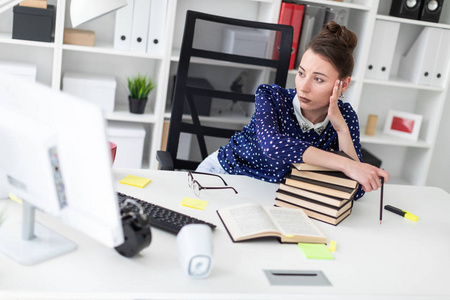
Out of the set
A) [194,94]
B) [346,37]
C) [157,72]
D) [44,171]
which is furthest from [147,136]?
[44,171]

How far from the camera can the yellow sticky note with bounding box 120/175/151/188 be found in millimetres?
1652

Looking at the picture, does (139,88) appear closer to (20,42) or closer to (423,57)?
(20,42)

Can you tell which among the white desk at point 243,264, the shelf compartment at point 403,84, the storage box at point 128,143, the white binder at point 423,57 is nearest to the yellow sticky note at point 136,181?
the white desk at point 243,264

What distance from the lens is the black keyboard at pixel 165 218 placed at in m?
1.37

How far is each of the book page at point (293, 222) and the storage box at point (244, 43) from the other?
0.87 m

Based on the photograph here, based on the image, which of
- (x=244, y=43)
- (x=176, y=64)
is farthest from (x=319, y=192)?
(x=176, y=64)

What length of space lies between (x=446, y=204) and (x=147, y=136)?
1897 millimetres

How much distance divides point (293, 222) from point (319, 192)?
6.0 inches

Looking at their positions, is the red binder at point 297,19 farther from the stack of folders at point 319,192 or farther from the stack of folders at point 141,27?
the stack of folders at point 319,192

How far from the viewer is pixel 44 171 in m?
1.07

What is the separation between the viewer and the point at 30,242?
1.21m

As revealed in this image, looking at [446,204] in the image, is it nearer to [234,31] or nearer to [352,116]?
[352,116]

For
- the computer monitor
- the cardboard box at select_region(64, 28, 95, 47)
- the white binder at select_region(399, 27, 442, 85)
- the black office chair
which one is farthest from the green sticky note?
the white binder at select_region(399, 27, 442, 85)

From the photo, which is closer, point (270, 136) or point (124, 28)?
point (270, 136)
